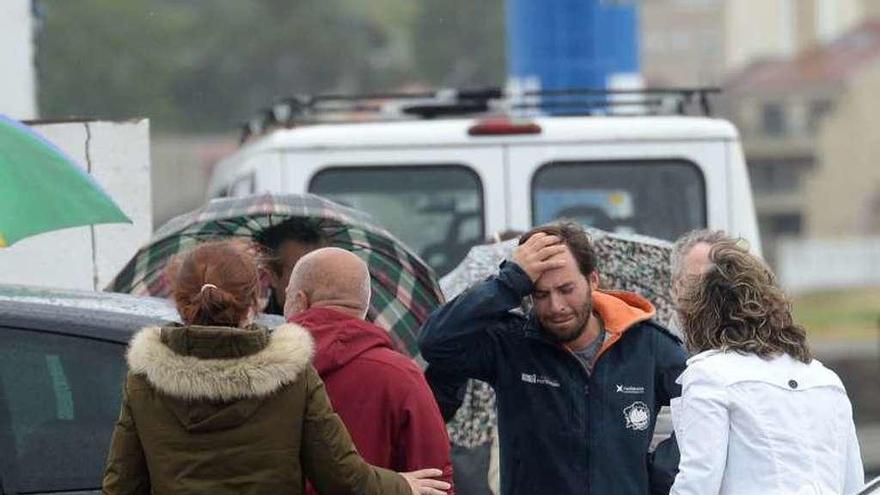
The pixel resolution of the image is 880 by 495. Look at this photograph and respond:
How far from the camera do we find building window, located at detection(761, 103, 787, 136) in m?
95.1

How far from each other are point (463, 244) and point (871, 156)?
8722 cm

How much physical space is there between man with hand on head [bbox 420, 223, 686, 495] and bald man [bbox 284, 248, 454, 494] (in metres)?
0.43

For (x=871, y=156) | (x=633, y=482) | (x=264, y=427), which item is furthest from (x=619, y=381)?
(x=871, y=156)

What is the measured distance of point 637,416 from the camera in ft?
18.0

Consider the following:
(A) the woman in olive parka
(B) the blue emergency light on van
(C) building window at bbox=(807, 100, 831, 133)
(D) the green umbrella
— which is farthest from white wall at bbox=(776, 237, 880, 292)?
(A) the woman in olive parka

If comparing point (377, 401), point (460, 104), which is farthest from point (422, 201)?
point (377, 401)

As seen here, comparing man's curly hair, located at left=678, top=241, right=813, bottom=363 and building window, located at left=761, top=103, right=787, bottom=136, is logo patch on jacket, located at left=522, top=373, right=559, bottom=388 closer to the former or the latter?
man's curly hair, located at left=678, top=241, right=813, bottom=363

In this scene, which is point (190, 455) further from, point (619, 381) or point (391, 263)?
point (391, 263)

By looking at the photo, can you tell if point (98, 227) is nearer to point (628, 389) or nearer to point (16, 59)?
point (16, 59)

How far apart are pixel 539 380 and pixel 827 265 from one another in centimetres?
7427

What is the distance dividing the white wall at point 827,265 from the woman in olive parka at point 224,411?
72.4m

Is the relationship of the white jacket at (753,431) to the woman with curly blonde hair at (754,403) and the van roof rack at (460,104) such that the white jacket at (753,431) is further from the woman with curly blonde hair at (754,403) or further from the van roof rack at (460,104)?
the van roof rack at (460,104)

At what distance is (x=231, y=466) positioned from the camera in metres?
4.65

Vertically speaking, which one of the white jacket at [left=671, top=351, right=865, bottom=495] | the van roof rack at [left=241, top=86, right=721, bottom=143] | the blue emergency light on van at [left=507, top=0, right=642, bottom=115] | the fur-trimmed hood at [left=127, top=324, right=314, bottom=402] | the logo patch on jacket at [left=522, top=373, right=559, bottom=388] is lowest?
the white jacket at [left=671, top=351, right=865, bottom=495]
